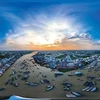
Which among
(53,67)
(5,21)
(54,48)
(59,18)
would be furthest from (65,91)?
(5,21)

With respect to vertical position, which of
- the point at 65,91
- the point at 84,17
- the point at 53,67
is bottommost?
the point at 65,91

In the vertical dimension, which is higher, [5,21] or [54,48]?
[5,21]

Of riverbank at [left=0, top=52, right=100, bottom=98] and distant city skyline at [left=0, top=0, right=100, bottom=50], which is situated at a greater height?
distant city skyline at [left=0, top=0, right=100, bottom=50]

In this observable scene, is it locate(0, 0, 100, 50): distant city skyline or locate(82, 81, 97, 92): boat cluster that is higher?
locate(0, 0, 100, 50): distant city skyline

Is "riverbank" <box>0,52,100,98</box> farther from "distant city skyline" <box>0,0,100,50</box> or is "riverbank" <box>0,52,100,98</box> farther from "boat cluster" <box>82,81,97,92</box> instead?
"distant city skyline" <box>0,0,100,50</box>

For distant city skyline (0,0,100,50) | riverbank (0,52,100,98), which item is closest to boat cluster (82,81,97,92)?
riverbank (0,52,100,98)

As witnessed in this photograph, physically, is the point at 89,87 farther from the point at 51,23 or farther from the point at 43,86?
the point at 51,23

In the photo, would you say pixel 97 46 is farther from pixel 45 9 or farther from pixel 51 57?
pixel 45 9

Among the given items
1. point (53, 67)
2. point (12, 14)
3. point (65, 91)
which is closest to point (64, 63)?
point (53, 67)

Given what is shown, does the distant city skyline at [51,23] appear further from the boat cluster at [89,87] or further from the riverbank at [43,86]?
the boat cluster at [89,87]
